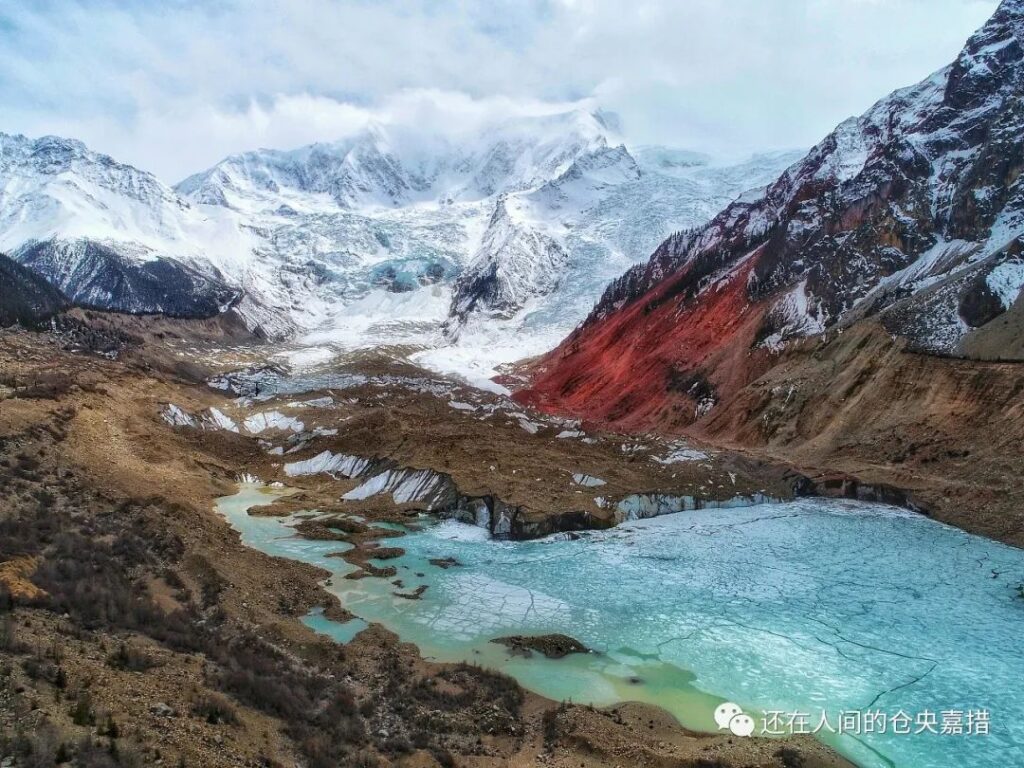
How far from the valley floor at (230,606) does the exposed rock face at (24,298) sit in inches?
1423

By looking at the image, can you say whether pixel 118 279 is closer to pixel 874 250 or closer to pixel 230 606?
pixel 874 250

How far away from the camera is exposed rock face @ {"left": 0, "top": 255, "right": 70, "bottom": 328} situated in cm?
7750

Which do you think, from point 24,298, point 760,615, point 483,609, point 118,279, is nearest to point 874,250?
point 760,615

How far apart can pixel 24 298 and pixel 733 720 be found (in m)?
102

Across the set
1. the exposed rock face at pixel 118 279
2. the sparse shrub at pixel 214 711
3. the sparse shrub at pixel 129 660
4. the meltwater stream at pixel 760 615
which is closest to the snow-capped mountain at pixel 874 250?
the meltwater stream at pixel 760 615

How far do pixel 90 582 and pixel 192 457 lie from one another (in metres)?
26.3

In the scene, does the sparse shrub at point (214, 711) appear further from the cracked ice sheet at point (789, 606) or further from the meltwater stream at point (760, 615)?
the cracked ice sheet at point (789, 606)

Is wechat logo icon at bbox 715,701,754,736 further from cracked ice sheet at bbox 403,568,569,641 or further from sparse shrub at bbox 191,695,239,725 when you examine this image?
sparse shrub at bbox 191,695,239,725

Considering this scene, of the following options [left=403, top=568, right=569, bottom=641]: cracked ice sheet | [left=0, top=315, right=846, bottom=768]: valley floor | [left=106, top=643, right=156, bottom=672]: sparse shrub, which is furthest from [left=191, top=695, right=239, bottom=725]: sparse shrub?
[left=403, top=568, right=569, bottom=641]: cracked ice sheet

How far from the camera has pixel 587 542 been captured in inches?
1226

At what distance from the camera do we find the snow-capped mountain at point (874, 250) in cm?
4372

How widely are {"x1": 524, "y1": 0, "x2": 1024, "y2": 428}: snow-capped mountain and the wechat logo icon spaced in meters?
30.3

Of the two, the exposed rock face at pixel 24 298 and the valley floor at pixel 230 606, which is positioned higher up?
the exposed rock face at pixel 24 298

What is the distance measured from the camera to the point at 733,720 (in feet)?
52.7
